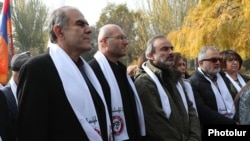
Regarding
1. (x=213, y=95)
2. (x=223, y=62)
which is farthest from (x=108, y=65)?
(x=223, y=62)

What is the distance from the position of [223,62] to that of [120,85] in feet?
7.44

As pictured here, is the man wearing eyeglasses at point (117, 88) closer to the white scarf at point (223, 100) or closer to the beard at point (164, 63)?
the beard at point (164, 63)

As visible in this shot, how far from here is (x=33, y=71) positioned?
91.5 inches

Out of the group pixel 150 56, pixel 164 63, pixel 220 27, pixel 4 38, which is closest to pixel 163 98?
pixel 164 63

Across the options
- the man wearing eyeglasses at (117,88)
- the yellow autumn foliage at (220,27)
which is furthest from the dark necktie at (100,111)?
the yellow autumn foliage at (220,27)

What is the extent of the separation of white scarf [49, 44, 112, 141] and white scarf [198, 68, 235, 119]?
215 centimetres

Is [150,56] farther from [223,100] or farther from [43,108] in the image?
[43,108]

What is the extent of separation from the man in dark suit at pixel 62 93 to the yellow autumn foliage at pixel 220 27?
18.1 feet

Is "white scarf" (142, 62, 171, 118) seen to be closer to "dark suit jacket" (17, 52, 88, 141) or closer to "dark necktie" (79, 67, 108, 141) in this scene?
"dark necktie" (79, 67, 108, 141)

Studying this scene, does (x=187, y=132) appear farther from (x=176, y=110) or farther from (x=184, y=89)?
(x=184, y=89)

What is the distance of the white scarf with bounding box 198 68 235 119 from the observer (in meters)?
4.25

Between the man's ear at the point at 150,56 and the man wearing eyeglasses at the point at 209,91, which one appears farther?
the man wearing eyeglasses at the point at 209,91

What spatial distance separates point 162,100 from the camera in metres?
3.36

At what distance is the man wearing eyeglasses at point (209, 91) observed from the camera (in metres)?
4.12
